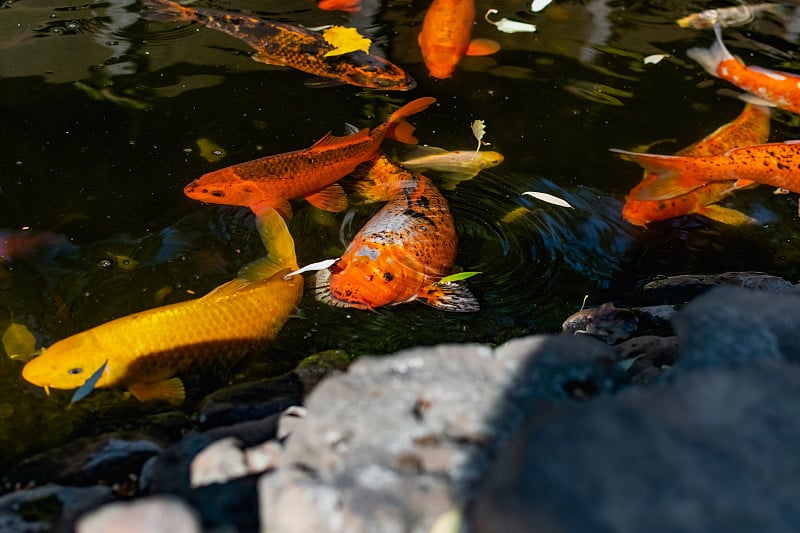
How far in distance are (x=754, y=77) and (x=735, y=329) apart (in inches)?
179

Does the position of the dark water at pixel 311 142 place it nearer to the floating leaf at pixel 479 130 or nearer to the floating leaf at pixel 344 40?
the floating leaf at pixel 479 130

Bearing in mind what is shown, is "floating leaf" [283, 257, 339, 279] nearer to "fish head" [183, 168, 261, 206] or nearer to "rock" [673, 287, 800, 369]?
"fish head" [183, 168, 261, 206]

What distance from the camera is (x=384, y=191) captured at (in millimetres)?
4918

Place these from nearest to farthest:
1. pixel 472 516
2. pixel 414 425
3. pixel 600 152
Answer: pixel 472 516
pixel 414 425
pixel 600 152

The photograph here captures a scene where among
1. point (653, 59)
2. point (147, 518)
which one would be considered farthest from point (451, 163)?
point (147, 518)

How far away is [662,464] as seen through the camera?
67.7 inches

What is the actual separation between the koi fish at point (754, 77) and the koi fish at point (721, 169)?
94 centimetres

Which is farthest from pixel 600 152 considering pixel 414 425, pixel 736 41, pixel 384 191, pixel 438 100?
pixel 414 425

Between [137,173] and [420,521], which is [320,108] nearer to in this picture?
[137,173]

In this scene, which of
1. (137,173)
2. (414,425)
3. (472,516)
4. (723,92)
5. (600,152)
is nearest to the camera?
(472,516)

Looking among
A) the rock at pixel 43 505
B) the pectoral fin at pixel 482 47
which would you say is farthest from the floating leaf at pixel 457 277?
the pectoral fin at pixel 482 47

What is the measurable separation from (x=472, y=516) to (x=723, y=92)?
18.2 ft

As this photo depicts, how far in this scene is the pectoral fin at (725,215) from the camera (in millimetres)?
5090

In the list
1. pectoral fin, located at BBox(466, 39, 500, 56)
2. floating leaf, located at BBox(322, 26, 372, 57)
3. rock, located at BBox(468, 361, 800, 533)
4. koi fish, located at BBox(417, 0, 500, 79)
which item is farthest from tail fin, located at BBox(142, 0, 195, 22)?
rock, located at BBox(468, 361, 800, 533)
